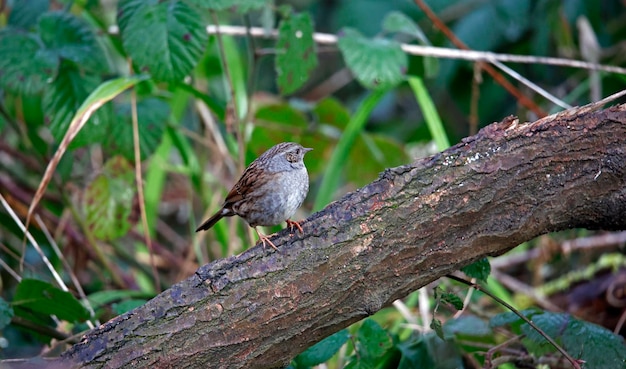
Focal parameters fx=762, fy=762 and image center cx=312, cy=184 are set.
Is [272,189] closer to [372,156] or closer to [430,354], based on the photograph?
[430,354]

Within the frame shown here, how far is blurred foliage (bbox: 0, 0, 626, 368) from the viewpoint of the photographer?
2.98 meters

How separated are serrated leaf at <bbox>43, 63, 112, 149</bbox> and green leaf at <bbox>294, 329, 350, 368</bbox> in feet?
4.64

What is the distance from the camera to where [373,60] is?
357 centimetres

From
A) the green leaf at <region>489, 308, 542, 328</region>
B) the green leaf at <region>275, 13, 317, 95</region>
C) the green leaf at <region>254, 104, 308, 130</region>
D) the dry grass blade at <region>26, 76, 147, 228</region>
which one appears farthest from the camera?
the green leaf at <region>254, 104, 308, 130</region>

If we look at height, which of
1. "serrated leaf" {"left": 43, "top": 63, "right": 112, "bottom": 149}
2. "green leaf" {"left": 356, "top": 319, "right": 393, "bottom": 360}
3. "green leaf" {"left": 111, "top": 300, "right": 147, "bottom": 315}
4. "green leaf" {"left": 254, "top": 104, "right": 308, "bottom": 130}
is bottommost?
"green leaf" {"left": 356, "top": 319, "right": 393, "bottom": 360}

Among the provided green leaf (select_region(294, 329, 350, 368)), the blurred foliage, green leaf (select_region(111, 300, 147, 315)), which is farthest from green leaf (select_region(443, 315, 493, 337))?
green leaf (select_region(111, 300, 147, 315))

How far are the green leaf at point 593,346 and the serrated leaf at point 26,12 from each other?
2802mm

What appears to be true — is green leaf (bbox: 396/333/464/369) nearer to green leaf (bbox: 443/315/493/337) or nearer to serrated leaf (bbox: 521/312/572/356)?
green leaf (bbox: 443/315/493/337)

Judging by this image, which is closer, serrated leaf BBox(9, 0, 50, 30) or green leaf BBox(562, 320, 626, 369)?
green leaf BBox(562, 320, 626, 369)

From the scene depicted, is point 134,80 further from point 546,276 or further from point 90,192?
point 546,276

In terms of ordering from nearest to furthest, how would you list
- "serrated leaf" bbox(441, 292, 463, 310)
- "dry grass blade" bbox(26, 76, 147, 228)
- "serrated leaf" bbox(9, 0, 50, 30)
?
"serrated leaf" bbox(441, 292, 463, 310) < "dry grass blade" bbox(26, 76, 147, 228) < "serrated leaf" bbox(9, 0, 50, 30)

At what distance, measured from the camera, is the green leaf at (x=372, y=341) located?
2.71 meters

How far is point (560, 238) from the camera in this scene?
5047 mm

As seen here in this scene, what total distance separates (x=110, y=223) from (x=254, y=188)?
1.15 m
